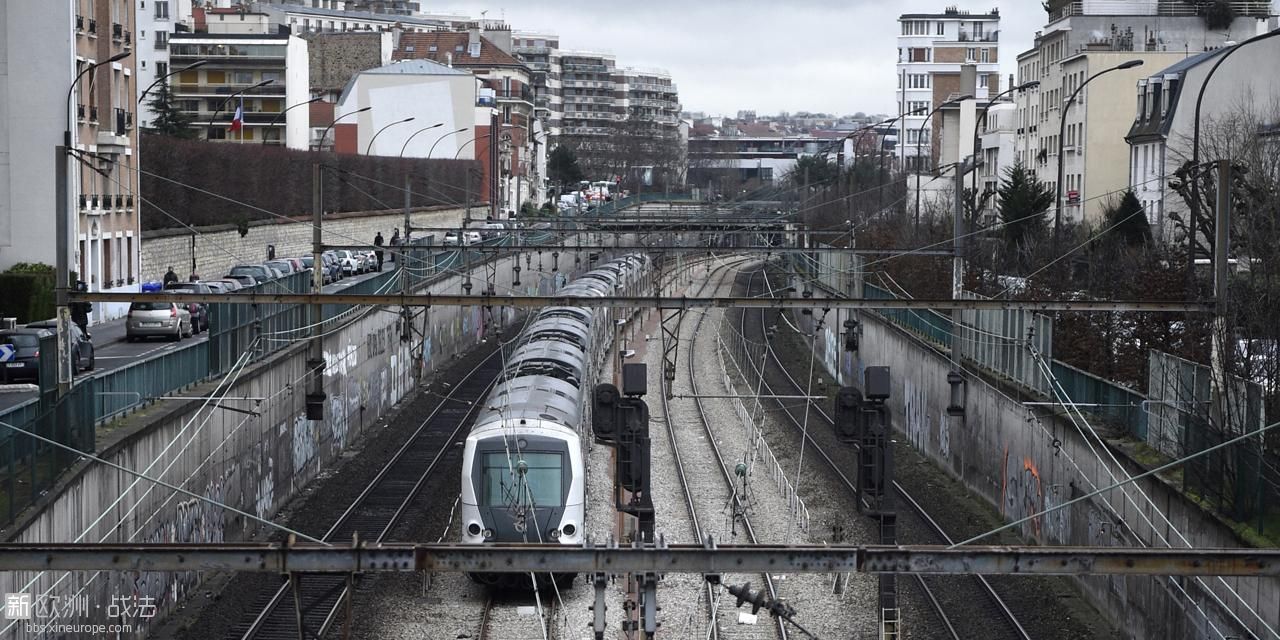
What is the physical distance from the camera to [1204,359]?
25906mm

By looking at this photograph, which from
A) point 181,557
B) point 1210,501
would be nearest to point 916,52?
point 1210,501

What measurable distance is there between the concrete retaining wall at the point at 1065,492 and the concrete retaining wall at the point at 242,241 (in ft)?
66.8

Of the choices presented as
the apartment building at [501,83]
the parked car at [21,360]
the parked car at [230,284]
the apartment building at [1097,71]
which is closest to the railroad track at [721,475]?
the parked car at [21,360]

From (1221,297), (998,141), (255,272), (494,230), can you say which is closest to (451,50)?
(998,141)

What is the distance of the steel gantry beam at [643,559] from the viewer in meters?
10.7

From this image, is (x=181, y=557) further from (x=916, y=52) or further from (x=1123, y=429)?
(x=916, y=52)

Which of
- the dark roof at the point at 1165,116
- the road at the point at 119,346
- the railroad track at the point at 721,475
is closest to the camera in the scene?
the railroad track at the point at 721,475

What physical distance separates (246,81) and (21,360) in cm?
8560

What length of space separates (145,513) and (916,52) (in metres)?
116

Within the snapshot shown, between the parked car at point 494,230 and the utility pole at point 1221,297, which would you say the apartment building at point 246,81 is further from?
the utility pole at point 1221,297

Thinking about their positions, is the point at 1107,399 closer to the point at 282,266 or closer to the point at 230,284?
the point at 230,284

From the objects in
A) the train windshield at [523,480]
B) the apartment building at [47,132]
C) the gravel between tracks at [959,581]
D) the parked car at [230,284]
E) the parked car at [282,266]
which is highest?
the apartment building at [47,132]

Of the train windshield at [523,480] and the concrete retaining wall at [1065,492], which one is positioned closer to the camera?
the concrete retaining wall at [1065,492]

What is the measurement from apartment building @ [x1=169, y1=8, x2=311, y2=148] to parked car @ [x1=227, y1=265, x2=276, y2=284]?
52.4 meters
